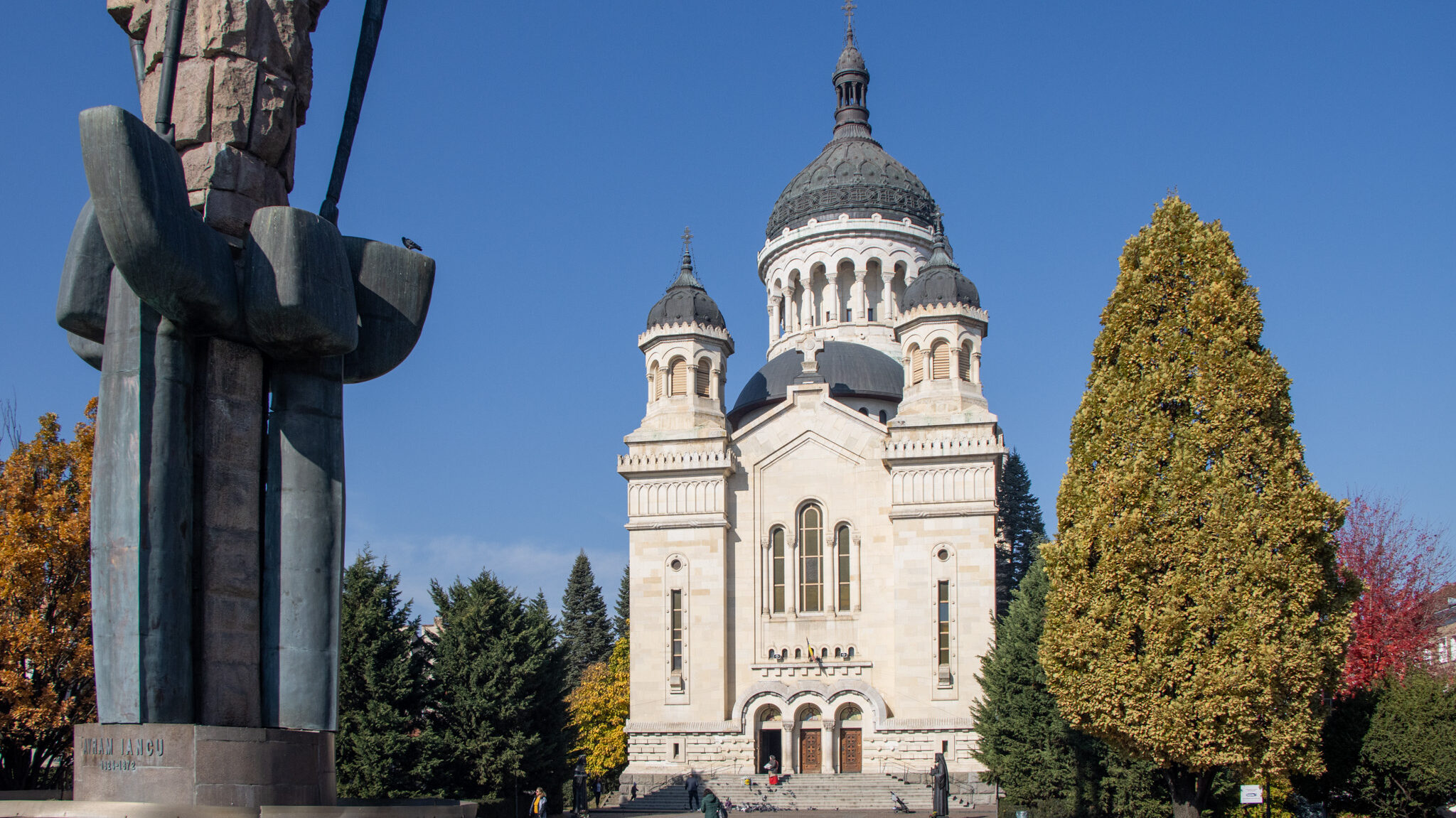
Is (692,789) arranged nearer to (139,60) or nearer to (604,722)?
(604,722)

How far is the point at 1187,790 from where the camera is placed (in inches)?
810

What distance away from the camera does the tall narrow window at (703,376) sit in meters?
43.0

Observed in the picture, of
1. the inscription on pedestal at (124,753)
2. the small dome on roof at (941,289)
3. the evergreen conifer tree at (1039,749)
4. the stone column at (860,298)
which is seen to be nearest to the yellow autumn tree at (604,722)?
the stone column at (860,298)

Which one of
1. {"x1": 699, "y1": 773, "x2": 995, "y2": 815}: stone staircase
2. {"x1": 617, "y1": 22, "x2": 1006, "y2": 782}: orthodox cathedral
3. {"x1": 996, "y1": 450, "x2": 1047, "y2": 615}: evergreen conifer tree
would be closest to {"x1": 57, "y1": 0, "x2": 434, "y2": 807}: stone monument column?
{"x1": 699, "y1": 773, "x2": 995, "y2": 815}: stone staircase

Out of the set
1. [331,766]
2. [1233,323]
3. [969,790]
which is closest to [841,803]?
[969,790]

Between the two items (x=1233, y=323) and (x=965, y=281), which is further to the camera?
(x=965, y=281)

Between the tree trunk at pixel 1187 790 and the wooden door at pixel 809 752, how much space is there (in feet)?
65.4

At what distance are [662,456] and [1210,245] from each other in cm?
2316

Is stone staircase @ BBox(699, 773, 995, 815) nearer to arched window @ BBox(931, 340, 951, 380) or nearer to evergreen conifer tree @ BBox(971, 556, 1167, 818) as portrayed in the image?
evergreen conifer tree @ BBox(971, 556, 1167, 818)

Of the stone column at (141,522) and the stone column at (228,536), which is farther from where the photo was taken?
the stone column at (228,536)

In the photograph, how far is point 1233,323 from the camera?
20000mm

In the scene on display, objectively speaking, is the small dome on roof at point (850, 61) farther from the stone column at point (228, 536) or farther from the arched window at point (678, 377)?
the stone column at point (228, 536)

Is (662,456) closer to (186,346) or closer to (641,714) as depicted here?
(641,714)

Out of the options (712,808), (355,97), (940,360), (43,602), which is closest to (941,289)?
(940,360)
